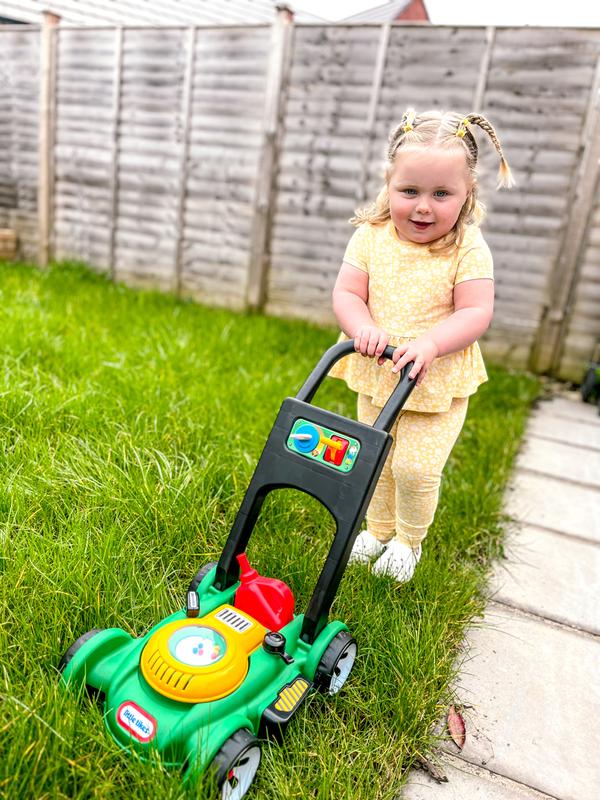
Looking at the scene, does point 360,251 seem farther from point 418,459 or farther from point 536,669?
point 536,669

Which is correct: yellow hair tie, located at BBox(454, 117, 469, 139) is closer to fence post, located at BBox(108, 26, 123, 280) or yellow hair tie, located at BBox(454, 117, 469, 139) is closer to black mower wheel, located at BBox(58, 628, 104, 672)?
black mower wheel, located at BBox(58, 628, 104, 672)

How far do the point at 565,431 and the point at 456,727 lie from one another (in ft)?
8.44

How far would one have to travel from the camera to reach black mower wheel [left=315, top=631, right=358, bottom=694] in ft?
4.81

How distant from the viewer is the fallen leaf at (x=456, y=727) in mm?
1515

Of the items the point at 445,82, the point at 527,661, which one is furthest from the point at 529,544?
the point at 445,82

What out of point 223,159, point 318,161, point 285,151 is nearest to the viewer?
point 318,161

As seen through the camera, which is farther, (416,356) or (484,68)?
(484,68)

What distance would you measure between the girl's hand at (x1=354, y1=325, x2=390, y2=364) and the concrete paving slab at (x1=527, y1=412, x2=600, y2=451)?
7.48ft

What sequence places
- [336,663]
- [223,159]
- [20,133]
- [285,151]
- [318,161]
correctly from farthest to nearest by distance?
[20,133]
[223,159]
[285,151]
[318,161]
[336,663]

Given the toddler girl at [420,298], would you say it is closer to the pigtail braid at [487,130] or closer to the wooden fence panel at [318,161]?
the pigtail braid at [487,130]

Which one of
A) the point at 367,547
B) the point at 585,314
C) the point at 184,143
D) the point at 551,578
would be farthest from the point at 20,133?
the point at 551,578

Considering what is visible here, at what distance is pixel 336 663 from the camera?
4.83 feet

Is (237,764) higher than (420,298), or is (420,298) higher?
(420,298)

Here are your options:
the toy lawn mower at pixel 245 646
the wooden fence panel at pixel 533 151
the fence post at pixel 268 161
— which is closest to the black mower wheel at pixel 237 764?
the toy lawn mower at pixel 245 646
